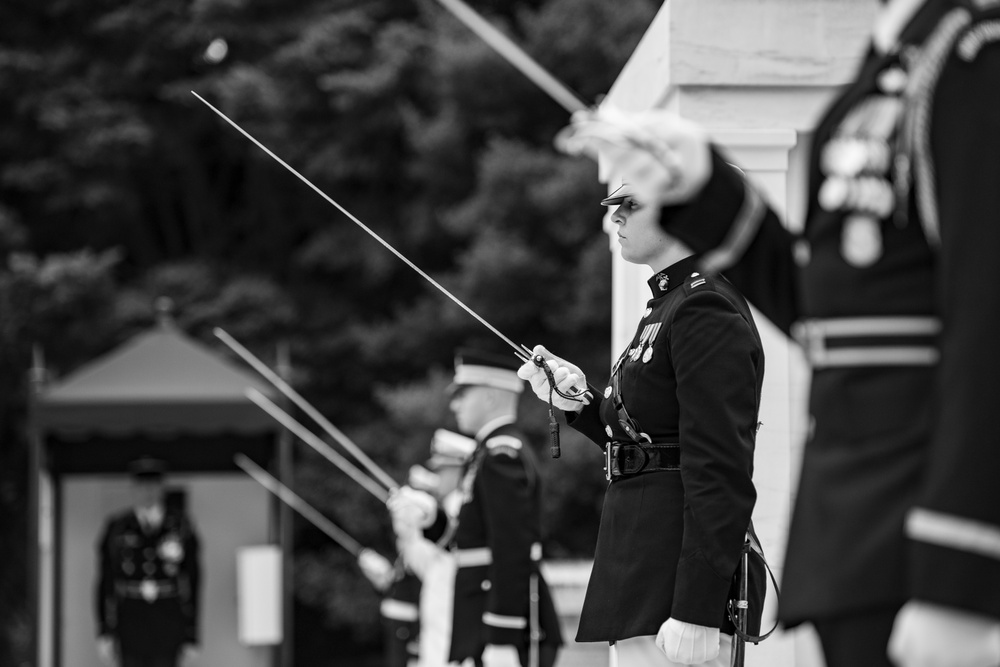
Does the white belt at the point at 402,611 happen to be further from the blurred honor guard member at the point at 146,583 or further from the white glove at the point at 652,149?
the white glove at the point at 652,149

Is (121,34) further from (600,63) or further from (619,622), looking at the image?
(619,622)

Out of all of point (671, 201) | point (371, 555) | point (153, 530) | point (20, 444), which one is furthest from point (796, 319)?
point (20, 444)

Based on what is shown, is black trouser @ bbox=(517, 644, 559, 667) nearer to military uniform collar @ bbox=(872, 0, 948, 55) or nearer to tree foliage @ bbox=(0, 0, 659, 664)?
military uniform collar @ bbox=(872, 0, 948, 55)

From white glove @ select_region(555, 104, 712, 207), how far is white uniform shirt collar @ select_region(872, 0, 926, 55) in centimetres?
27

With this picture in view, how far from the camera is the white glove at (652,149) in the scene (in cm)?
204

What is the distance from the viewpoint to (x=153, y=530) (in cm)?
1132

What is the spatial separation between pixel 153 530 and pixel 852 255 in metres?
9.95

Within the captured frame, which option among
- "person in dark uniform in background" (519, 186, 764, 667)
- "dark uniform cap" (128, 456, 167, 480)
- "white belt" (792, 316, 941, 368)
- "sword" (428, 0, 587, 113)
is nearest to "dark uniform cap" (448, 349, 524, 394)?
"person in dark uniform in background" (519, 186, 764, 667)

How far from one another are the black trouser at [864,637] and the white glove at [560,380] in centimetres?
184

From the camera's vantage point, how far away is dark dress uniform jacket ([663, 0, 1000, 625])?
1767 millimetres

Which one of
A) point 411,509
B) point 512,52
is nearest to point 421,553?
point 411,509

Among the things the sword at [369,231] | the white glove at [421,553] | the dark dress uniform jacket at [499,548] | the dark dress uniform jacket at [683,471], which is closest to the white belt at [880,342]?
the dark dress uniform jacket at [683,471]

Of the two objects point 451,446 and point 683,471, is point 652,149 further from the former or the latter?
point 451,446

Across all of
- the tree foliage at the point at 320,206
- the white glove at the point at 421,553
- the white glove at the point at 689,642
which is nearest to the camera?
the white glove at the point at 689,642
